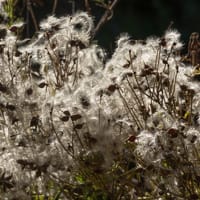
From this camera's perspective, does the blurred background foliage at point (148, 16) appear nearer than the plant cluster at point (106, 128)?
No

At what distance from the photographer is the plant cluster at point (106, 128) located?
2818 mm

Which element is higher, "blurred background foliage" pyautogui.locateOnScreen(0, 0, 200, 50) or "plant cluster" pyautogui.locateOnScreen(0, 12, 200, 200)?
"plant cluster" pyautogui.locateOnScreen(0, 12, 200, 200)

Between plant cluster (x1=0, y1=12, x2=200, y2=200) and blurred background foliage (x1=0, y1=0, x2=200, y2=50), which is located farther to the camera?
blurred background foliage (x1=0, y1=0, x2=200, y2=50)

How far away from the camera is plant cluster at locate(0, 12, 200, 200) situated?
282 centimetres

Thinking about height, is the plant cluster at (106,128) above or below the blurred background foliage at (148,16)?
above

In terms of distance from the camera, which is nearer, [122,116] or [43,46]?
[122,116]

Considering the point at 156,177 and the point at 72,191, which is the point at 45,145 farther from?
the point at 156,177

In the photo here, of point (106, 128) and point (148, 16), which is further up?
point (106, 128)

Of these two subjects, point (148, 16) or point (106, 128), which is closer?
point (106, 128)

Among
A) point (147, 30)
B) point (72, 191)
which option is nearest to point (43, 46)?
point (72, 191)

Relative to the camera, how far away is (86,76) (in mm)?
3229

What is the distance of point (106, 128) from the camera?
289 centimetres

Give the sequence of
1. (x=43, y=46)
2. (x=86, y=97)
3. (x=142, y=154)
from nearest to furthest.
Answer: (x=142, y=154)
(x=86, y=97)
(x=43, y=46)

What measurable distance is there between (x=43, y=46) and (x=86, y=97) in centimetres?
54
